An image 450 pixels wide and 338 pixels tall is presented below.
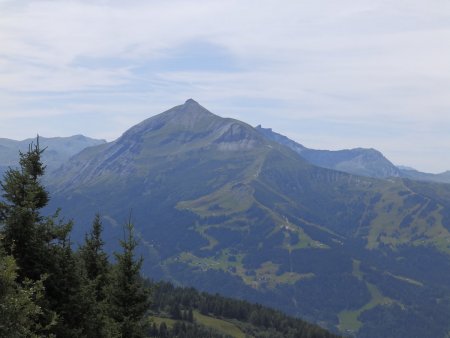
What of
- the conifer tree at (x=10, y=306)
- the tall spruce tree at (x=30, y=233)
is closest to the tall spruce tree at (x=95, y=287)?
the tall spruce tree at (x=30, y=233)

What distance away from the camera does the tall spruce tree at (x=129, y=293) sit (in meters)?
31.8

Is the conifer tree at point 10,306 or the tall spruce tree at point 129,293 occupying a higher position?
the conifer tree at point 10,306

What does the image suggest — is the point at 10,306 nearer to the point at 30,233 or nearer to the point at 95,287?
the point at 30,233

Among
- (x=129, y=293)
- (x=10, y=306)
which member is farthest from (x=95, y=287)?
(x=10, y=306)

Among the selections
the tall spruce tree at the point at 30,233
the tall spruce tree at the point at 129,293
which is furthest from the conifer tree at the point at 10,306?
the tall spruce tree at the point at 129,293

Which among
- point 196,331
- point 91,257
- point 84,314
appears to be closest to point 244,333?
point 196,331

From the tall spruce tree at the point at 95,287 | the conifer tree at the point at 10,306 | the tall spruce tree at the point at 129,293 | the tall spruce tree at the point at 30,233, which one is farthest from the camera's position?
the tall spruce tree at the point at 129,293

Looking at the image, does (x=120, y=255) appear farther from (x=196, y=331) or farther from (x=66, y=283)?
(x=196, y=331)

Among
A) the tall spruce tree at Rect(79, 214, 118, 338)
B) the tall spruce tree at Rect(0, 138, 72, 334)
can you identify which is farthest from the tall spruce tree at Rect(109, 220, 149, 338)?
the tall spruce tree at Rect(0, 138, 72, 334)

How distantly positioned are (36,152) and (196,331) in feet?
503

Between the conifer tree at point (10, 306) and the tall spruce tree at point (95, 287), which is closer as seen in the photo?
the conifer tree at point (10, 306)

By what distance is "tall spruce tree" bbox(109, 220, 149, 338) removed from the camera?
31750 mm

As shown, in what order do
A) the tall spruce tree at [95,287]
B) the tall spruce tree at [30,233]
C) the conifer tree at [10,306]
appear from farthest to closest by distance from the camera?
the tall spruce tree at [95,287], the tall spruce tree at [30,233], the conifer tree at [10,306]

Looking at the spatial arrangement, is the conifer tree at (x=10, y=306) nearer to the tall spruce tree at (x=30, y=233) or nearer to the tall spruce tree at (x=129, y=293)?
the tall spruce tree at (x=30, y=233)
